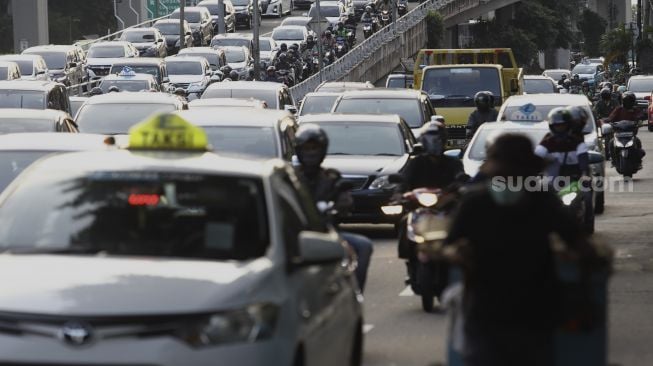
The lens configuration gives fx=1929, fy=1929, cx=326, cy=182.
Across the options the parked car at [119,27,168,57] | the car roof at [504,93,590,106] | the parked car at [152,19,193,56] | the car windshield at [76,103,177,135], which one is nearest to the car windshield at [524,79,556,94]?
the car roof at [504,93,590,106]

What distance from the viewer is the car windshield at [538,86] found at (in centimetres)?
4628

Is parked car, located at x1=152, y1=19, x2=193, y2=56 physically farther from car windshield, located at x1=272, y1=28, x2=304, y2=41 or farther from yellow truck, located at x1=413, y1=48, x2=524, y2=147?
yellow truck, located at x1=413, y1=48, x2=524, y2=147

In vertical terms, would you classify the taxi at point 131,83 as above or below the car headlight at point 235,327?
below

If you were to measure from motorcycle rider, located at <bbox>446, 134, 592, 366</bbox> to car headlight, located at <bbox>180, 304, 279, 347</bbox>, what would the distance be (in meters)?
0.83

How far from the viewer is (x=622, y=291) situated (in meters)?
16.5

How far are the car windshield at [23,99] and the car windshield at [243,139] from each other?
768 centimetres

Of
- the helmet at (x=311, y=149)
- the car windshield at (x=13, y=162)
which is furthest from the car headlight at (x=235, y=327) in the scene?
the car windshield at (x=13, y=162)

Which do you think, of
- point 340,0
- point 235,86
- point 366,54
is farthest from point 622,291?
point 340,0

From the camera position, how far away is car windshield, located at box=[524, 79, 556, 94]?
152 ft

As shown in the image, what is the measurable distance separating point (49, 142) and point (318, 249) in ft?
24.6

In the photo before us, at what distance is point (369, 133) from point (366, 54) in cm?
5287

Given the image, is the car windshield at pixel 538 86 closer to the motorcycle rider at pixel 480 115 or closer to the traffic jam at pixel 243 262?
the motorcycle rider at pixel 480 115

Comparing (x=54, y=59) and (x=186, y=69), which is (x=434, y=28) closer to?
(x=54, y=59)

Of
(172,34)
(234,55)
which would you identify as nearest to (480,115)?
(234,55)
